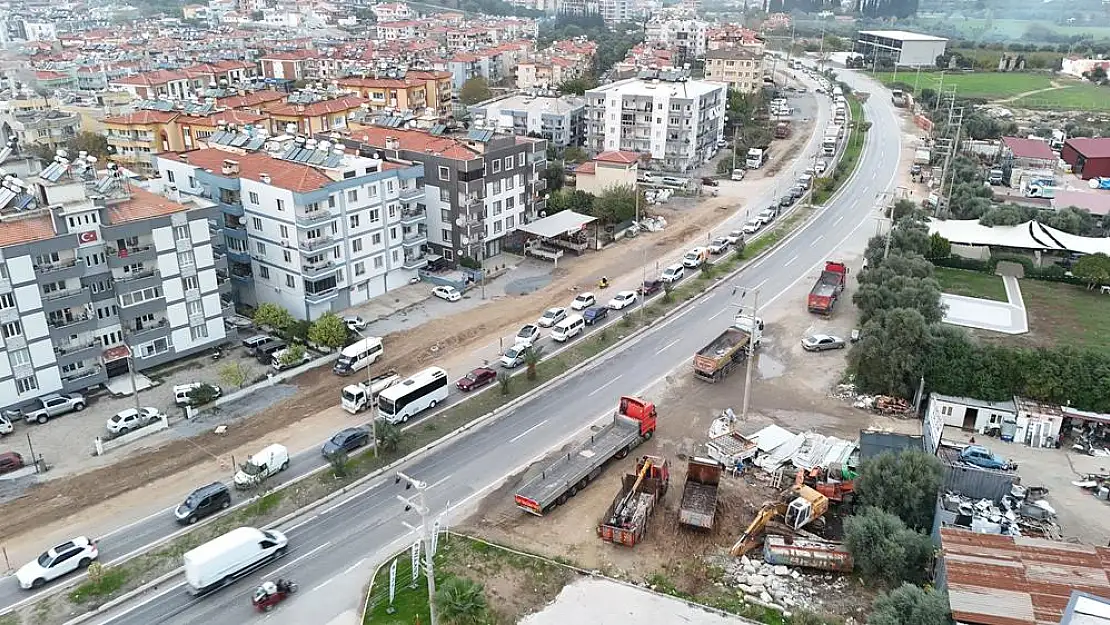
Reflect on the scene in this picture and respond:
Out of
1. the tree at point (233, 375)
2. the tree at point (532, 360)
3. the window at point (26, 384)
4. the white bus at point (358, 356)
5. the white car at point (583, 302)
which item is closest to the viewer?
the window at point (26, 384)

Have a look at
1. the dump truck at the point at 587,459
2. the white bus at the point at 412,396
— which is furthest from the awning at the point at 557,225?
the dump truck at the point at 587,459

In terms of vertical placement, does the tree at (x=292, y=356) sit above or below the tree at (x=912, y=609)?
below

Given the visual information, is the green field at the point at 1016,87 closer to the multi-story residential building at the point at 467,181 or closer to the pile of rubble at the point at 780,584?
the multi-story residential building at the point at 467,181

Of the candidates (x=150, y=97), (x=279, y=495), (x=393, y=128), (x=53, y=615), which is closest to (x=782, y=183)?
(x=393, y=128)

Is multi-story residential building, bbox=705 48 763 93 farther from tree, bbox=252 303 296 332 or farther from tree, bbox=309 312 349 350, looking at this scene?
tree, bbox=309 312 349 350

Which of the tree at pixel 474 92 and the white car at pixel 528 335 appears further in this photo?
the tree at pixel 474 92

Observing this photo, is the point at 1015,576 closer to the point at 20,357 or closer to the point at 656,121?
the point at 20,357

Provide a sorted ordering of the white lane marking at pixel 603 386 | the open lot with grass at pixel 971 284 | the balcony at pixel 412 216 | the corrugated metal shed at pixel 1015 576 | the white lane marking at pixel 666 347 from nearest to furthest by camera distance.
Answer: the corrugated metal shed at pixel 1015 576 < the white lane marking at pixel 603 386 < the white lane marking at pixel 666 347 < the open lot with grass at pixel 971 284 < the balcony at pixel 412 216

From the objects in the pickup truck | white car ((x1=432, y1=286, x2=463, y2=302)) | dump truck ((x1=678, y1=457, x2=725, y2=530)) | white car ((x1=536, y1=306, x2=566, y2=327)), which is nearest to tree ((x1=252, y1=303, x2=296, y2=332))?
white car ((x1=432, y1=286, x2=463, y2=302))
